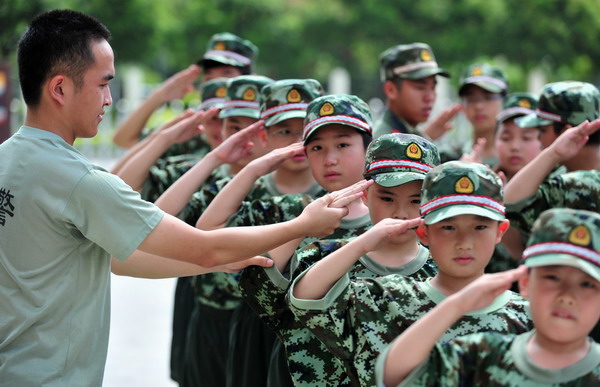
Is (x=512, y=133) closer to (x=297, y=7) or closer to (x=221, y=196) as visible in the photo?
(x=221, y=196)

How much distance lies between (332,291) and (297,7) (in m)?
29.7

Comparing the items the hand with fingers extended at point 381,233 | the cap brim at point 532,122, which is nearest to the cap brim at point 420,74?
the cap brim at point 532,122

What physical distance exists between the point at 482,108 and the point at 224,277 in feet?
9.41

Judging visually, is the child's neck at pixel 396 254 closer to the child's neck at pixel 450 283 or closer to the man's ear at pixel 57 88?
the child's neck at pixel 450 283

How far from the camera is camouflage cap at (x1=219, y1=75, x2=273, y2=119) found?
595 centimetres

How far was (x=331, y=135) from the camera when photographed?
4.54m

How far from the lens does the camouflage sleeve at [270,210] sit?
4543 millimetres

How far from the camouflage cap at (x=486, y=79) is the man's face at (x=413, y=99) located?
0.83 m

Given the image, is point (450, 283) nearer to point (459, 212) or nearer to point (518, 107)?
point (459, 212)

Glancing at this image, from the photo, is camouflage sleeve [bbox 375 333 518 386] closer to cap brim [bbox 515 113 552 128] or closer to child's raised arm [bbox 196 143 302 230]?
child's raised arm [bbox 196 143 302 230]

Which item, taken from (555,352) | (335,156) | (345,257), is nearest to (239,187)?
(335,156)

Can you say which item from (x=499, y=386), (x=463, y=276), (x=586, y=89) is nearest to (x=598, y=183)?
(x=586, y=89)

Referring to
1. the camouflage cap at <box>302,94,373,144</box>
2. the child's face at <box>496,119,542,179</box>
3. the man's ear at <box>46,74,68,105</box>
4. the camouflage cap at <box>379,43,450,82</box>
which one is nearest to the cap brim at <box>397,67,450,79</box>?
the camouflage cap at <box>379,43,450,82</box>

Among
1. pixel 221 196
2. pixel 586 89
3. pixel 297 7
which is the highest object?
pixel 297 7
